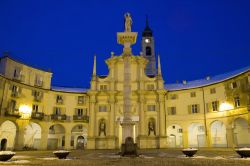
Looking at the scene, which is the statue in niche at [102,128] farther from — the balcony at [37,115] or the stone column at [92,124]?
the balcony at [37,115]

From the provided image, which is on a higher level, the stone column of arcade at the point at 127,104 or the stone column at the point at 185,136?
the stone column of arcade at the point at 127,104

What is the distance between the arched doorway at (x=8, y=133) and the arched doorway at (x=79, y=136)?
46.8 ft

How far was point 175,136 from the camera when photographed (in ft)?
178

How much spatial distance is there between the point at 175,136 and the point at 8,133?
1453 inches

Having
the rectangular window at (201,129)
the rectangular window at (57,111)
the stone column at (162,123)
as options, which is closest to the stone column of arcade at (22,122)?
the rectangular window at (57,111)

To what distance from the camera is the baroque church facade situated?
4291 cm

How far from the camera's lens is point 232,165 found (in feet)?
41.7

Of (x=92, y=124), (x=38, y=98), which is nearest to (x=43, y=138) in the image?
(x=38, y=98)

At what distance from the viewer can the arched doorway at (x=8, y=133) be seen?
140 feet

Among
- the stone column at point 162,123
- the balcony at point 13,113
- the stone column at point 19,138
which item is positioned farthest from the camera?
the stone column at point 162,123

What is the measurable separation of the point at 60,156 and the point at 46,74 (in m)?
37.1

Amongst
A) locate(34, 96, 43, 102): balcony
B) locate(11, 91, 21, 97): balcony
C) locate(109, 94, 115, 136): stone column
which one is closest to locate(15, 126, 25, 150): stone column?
locate(11, 91, 21, 97): balcony

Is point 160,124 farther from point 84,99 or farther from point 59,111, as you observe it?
point 59,111

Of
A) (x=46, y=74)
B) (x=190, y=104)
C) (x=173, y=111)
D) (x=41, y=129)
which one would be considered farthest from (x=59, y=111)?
(x=190, y=104)
